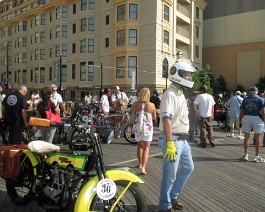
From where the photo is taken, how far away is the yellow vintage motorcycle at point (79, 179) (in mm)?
3661

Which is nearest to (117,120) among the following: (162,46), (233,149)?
(233,149)

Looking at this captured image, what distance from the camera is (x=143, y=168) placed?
7.05m

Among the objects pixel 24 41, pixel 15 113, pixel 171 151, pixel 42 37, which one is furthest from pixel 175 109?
pixel 24 41

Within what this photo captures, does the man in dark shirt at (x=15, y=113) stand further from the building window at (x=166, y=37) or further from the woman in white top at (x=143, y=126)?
the building window at (x=166, y=37)

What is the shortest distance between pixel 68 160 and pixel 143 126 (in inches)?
130

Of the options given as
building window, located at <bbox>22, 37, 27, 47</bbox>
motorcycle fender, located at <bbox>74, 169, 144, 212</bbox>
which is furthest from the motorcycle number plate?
building window, located at <bbox>22, 37, 27, 47</bbox>

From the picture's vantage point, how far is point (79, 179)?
3.89 meters

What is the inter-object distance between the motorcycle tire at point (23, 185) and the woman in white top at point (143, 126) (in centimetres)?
283

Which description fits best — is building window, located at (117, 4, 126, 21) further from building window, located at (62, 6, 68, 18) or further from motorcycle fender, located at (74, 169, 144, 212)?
motorcycle fender, located at (74, 169, 144, 212)

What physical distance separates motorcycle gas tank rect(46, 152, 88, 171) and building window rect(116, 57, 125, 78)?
30386 millimetres

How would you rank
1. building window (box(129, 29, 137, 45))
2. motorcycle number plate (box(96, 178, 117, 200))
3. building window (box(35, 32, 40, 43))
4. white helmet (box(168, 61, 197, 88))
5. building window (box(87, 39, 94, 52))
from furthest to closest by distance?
1. building window (box(35, 32, 40, 43))
2. building window (box(87, 39, 94, 52))
3. building window (box(129, 29, 137, 45))
4. white helmet (box(168, 61, 197, 88))
5. motorcycle number plate (box(96, 178, 117, 200))

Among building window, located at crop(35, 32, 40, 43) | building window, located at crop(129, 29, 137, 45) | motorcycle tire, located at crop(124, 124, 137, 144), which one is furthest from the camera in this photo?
building window, located at crop(35, 32, 40, 43)

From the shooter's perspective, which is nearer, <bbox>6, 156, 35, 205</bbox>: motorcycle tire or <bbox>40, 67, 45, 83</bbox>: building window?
<bbox>6, 156, 35, 205</bbox>: motorcycle tire

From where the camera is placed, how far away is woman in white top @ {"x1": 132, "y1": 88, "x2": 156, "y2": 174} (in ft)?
23.3
